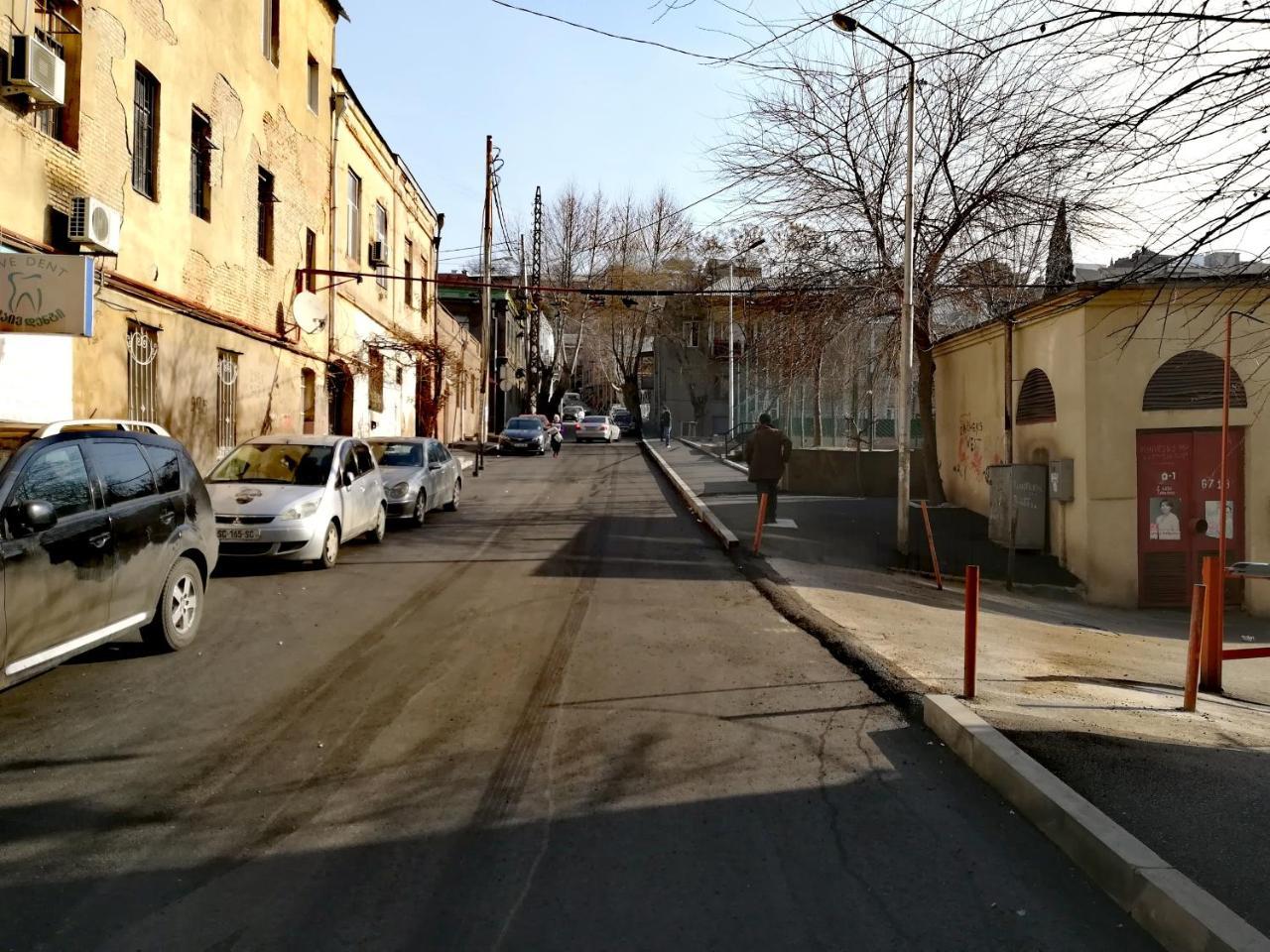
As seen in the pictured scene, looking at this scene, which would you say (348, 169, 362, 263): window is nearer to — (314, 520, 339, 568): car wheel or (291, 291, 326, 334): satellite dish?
(291, 291, 326, 334): satellite dish

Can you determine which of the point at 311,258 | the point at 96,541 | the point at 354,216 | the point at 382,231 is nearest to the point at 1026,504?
the point at 96,541

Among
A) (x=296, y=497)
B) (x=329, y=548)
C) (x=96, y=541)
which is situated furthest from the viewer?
(x=329, y=548)

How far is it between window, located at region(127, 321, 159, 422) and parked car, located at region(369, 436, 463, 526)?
3616 mm

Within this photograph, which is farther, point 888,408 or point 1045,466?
point 888,408

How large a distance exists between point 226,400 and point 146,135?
473cm

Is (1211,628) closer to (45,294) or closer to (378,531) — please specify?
(378,531)

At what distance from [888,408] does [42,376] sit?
4889cm

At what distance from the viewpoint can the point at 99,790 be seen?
15.8 feet

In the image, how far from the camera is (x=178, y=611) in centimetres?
771

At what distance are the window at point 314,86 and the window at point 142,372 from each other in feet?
31.5

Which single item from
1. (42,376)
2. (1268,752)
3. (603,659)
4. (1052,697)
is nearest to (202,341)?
(42,376)

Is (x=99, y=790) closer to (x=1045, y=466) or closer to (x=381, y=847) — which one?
(x=381, y=847)

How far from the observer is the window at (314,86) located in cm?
2223

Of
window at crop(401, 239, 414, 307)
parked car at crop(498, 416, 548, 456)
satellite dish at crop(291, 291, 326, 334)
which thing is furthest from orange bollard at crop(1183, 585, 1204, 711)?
parked car at crop(498, 416, 548, 456)
